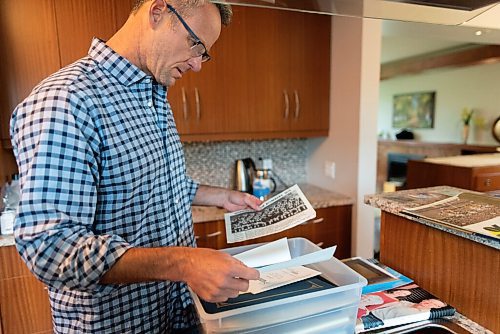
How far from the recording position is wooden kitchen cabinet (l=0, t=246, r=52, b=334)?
4.96ft

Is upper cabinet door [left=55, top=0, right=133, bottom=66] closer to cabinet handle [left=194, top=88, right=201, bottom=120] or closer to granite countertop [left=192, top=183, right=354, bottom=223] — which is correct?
cabinet handle [left=194, top=88, right=201, bottom=120]

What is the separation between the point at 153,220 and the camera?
0.83m

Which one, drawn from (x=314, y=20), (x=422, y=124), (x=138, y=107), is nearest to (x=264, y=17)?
(x=314, y=20)

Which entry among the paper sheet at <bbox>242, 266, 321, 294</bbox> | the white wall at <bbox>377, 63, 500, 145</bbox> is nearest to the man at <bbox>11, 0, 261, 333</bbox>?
the paper sheet at <bbox>242, 266, 321, 294</bbox>

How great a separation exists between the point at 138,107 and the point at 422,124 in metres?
5.59

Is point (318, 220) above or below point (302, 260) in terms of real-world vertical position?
below

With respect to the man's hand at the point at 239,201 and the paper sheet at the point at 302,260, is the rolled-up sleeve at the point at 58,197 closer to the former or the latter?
the paper sheet at the point at 302,260

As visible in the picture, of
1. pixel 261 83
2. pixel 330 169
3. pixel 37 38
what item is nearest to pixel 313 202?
pixel 330 169

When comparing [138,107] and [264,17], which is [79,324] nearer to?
[138,107]

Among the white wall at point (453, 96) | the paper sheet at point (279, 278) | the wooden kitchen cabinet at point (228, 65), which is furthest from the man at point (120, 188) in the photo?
the white wall at point (453, 96)

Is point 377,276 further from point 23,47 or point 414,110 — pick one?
point 414,110

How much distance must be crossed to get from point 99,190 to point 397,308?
75cm

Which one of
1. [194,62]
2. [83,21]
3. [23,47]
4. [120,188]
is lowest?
[120,188]

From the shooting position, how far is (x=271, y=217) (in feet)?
3.16
